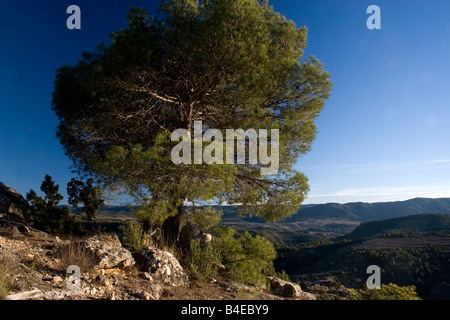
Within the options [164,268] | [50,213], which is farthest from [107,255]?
[50,213]

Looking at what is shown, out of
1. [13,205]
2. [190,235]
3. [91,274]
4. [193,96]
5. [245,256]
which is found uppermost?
[193,96]

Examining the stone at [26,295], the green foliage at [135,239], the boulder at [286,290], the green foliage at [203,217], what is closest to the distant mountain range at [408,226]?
Answer: the boulder at [286,290]

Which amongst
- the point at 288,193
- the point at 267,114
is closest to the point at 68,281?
the point at 288,193

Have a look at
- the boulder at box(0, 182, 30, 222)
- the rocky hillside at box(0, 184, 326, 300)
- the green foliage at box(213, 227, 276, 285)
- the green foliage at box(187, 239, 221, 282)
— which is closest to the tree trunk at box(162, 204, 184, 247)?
the green foliage at box(213, 227, 276, 285)

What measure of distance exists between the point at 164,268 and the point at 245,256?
280cm

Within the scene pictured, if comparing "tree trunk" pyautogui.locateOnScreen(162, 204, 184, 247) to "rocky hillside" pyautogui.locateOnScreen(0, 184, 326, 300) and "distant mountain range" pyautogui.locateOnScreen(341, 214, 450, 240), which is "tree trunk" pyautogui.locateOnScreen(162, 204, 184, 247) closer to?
"rocky hillside" pyautogui.locateOnScreen(0, 184, 326, 300)

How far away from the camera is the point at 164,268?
5.83 metres

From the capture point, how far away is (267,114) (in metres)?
8.44

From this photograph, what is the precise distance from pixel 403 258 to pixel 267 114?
139ft

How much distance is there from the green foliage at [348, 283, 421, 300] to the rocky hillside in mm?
2057

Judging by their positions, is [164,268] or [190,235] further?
[190,235]

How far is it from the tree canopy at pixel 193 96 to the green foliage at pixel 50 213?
2266mm

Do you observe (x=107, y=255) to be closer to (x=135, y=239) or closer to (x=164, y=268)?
(x=164, y=268)
